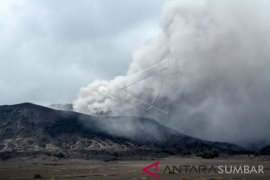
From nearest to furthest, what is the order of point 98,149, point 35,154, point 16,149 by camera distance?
point 35,154 → point 16,149 → point 98,149

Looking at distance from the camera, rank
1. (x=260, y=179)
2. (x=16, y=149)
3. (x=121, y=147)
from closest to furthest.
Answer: (x=260, y=179) < (x=16, y=149) < (x=121, y=147)

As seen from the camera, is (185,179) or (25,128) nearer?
(185,179)

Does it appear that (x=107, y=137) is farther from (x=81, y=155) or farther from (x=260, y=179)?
(x=260, y=179)

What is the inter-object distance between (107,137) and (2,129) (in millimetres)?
63399

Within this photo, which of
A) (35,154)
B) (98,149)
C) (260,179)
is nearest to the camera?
(260,179)

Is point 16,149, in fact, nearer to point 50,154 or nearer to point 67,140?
point 50,154

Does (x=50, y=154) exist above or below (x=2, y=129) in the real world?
below

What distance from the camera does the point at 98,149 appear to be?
16525 centimetres

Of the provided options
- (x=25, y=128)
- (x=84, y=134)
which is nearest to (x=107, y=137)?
(x=84, y=134)

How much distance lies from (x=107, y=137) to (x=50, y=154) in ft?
191

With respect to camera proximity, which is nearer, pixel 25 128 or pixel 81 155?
pixel 81 155

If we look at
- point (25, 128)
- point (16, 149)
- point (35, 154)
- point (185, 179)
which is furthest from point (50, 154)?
point (185, 179)

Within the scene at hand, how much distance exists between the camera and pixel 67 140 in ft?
596

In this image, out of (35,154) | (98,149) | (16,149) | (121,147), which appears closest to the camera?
(35,154)
